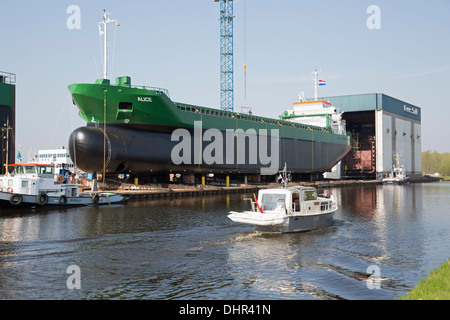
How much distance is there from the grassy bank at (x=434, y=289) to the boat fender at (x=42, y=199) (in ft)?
107

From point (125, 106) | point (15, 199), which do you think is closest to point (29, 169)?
point (15, 199)

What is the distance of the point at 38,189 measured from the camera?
124 ft

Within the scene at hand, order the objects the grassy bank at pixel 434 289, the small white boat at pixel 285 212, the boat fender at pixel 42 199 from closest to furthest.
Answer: the grassy bank at pixel 434 289 → the small white boat at pixel 285 212 → the boat fender at pixel 42 199

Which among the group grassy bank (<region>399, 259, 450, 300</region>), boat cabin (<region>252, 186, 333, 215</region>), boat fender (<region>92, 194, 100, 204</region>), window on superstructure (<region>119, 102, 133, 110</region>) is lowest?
grassy bank (<region>399, 259, 450, 300</region>)

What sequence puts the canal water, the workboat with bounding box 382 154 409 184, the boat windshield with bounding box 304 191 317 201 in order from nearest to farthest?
the canal water, the boat windshield with bounding box 304 191 317 201, the workboat with bounding box 382 154 409 184

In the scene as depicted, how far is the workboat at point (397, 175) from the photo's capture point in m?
99.4

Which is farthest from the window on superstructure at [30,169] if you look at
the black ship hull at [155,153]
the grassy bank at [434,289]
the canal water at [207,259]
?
the grassy bank at [434,289]

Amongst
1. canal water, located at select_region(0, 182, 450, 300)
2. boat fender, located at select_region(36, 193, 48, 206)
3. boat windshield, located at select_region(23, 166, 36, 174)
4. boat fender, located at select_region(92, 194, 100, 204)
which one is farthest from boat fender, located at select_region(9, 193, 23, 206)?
boat fender, located at select_region(92, 194, 100, 204)

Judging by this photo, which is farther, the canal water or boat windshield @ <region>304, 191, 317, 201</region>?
boat windshield @ <region>304, 191, 317, 201</region>

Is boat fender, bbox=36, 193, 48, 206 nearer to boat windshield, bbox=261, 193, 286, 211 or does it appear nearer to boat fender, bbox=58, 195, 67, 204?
boat fender, bbox=58, 195, 67, 204

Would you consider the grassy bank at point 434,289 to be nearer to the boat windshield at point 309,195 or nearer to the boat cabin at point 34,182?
the boat windshield at point 309,195

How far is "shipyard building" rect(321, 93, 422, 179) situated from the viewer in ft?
325

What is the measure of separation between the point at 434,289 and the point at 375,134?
95527mm

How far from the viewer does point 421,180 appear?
11850 centimetres
